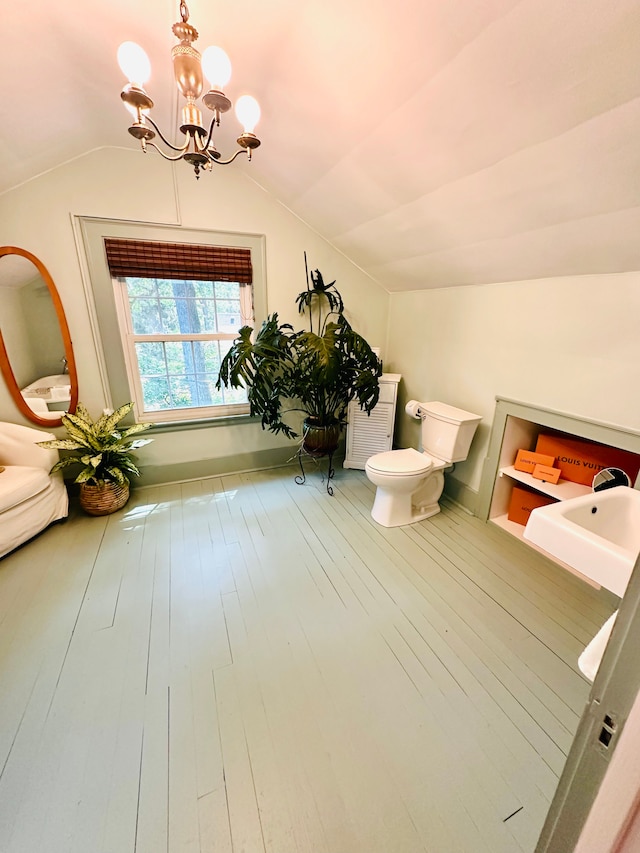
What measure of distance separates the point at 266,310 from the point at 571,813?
2.75 meters

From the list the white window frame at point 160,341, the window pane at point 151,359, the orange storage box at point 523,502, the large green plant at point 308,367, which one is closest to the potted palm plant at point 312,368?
the large green plant at point 308,367

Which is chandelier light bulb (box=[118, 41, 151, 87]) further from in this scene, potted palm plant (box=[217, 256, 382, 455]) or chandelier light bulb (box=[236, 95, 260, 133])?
potted palm plant (box=[217, 256, 382, 455])

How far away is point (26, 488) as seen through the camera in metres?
1.91

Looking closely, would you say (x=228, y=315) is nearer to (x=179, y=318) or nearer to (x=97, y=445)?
(x=179, y=318)

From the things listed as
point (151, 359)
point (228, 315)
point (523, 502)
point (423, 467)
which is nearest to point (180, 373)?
point (151, 359)

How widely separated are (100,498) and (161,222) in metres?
1.89

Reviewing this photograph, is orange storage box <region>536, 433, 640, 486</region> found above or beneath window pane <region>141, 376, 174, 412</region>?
beneath

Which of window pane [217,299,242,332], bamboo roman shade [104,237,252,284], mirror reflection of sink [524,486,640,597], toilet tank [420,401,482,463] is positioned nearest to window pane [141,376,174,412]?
window pane [217,299,242,332]

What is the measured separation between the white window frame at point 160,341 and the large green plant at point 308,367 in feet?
0.82

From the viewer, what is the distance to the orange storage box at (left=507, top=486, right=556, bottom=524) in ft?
6.93

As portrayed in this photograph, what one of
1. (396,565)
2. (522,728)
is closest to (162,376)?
(396,565)

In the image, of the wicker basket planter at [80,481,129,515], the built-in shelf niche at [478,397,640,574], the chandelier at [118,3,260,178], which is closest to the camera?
the chandelier at [118,3,260,178]

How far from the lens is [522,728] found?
3.77 feet

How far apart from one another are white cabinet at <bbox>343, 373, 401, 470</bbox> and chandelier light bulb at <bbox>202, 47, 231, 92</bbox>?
203 centimetres
